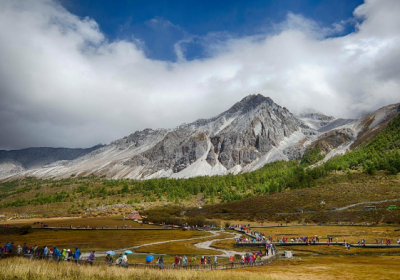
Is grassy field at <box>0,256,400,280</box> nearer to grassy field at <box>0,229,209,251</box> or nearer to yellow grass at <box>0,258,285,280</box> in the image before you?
yellow grass at <box>0,258,285,280</box>

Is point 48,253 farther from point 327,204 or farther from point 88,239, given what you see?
point 327,204

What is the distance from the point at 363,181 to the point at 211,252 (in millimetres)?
135396

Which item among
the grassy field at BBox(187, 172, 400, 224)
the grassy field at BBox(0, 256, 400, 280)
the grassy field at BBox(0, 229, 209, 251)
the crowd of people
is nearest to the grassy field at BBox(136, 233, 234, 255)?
the grassy field at BBox(0, 229, 209, 251)

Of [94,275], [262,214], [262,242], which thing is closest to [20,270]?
[94,275]

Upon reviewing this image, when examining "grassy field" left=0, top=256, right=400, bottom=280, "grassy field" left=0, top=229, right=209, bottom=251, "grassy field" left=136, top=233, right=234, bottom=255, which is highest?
"grassy field" left=0, top=256, right=400, bottom=280

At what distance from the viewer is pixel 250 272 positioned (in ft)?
115

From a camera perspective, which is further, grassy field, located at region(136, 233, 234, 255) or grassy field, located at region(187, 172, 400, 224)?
grassy field, located at region(187, 172, 400, 224)

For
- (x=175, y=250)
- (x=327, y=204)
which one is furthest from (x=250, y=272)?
(x=327, y=204)

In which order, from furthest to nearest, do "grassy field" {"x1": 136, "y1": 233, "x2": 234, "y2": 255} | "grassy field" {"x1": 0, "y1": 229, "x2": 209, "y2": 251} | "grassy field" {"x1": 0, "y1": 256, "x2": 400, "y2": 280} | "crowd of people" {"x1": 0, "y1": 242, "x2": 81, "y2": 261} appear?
"grassy field" {"x1": 0, "y1": 229, "x2": 209, "y2": 251}, "grassy field" {"x1": 136, "y1": 233, "x2": 234, "y2": 255}, "crowd of people" {"x1": 0, "y1": 242, "x2": 81, "y2": 261}, "grassy field" {"x1": 0, "y1": 256, "x2": 400, "y2": 280}

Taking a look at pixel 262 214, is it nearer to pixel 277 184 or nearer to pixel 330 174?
pixel 277 184

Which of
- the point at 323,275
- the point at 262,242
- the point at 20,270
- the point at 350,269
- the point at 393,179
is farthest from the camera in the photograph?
the point at 393,179

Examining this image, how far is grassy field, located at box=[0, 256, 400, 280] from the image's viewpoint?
25875mm

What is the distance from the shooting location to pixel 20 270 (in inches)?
1005

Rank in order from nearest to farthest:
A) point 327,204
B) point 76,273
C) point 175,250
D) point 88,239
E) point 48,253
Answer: point 76,273, point 48,253, point 175,250, point 88,239, point 327,204
